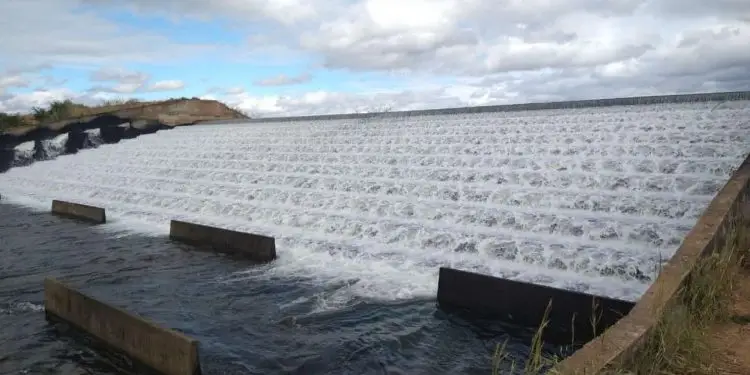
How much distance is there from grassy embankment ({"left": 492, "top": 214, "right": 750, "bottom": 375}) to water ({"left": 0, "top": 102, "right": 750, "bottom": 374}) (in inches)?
56.7

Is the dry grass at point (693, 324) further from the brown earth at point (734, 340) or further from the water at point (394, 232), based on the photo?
the water at point (394, 232)

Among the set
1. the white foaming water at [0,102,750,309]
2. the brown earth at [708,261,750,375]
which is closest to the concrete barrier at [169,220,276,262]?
the white foaming water at [0,102,750,309]

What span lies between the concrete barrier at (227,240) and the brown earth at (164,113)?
48.1 feet

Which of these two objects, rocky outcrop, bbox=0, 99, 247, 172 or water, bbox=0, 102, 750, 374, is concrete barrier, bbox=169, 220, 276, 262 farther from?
rocky outcrop, bbox=0, 99, 247, 172

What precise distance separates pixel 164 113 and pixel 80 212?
1219 cm

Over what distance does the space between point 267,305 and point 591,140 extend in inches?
232

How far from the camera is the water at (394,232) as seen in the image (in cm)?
530

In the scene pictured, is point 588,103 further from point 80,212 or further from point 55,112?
point 55,112

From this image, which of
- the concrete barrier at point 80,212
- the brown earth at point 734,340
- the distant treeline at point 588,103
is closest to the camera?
the brown earth at point 734,340

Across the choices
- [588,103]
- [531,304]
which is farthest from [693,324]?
[588,103]

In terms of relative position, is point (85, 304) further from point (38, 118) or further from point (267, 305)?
point (38, 118)

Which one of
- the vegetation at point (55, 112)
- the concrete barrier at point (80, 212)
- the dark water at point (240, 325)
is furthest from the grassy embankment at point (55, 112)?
the dark water at point (240, 325)

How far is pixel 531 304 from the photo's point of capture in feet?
17.3

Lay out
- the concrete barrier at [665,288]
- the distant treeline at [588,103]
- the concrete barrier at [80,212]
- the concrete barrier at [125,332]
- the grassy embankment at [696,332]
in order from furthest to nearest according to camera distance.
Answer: the concrete barrier at [80,212] < the distant treeline at [588,103] < the concrete barrier at [125,332] < the grassy embankment at [696,332] < the concrete barrier at [665,288]
